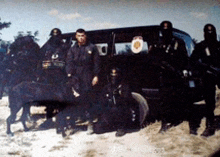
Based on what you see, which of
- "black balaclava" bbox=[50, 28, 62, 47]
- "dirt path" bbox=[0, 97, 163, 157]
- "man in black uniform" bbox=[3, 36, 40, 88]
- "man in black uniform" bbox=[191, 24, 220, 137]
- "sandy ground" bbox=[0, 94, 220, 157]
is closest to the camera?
"sandy ground" bbox=[0, 94, 220, 157]

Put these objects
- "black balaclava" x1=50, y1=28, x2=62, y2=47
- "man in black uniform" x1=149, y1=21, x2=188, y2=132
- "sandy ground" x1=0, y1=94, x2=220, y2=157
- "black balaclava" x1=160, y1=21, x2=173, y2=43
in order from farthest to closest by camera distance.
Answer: "black balaclava" x1=50, y1=28, x2=62, y2=47 → "black balaclava" x1=160, y1=21, x2=173, y2=43 → "man in black uniform" x1=149, y1=21, x2=188, y2=132 → "sandy ground" x1=0, y1=94, x2=220, y2=157

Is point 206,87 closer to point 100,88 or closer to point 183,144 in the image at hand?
point 183,144

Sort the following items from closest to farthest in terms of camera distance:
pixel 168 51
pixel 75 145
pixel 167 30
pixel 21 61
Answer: pixel 75 145 → pixel 168 51 → pixel 167 30 → pixel 21 61

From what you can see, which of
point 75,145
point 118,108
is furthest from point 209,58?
point 75,145

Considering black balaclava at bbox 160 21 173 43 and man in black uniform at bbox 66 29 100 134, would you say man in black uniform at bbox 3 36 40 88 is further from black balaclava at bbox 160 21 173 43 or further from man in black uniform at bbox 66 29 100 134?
black balaclava at bbox 160 21 173 43

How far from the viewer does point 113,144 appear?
3.24 metres

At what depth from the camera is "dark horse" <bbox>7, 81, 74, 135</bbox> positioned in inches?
153

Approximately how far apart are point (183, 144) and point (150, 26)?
2275 millimetres

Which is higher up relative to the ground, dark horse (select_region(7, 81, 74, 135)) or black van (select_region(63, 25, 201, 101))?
black van (select_region(63, 25, 201, 101))

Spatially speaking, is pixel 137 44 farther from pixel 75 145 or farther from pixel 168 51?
pixel 75 145

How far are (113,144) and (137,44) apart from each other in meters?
1.89

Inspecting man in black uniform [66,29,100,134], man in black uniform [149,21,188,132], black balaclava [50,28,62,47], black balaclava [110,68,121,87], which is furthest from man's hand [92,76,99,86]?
black balaclava [50,28,62,47]

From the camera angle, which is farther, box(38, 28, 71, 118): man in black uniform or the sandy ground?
box(38, 28, 71, 118): man in black uniform

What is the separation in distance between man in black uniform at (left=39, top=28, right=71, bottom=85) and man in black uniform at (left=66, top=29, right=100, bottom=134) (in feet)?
0.73
